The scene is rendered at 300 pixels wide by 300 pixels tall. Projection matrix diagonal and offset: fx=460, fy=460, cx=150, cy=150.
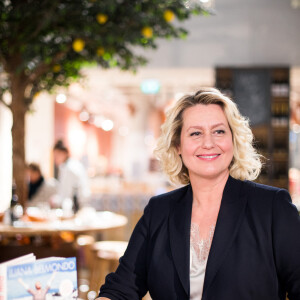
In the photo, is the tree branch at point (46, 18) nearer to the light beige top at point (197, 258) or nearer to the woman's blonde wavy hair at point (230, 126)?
the woman's blonde wavy hair at point (230, 126)

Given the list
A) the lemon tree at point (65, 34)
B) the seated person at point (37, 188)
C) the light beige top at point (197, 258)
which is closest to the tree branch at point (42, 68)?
the lemon tree at point (65, 34)

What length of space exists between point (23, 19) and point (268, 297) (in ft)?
8.90

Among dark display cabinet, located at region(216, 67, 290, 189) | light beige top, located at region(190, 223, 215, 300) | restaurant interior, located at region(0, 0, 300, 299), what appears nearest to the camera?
light beige top, located at region(190, 223, 215, 300)

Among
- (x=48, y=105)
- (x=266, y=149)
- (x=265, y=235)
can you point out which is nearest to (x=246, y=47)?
(x=266, y=149)

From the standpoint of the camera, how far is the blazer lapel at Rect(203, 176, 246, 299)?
1586 mm

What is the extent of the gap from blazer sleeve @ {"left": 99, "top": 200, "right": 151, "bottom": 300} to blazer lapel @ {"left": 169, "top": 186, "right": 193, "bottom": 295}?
12 centimetres

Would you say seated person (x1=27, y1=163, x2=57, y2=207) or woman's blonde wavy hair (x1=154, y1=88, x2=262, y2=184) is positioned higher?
woman's blonde wavy hair (x1=154, y1=88, x2=262, y2=184)

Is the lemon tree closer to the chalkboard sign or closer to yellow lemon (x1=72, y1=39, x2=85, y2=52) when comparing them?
yellow lemon (x1=72, y1=39, x2=85, y2=52)

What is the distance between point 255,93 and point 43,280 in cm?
744

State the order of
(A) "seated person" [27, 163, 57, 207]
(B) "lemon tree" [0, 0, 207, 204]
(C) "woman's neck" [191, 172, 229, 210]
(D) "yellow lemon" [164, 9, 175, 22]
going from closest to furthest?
1. (C) "woman's neck" [191, 172, 229, 210]
2. (B) "lemon tree" [0, 0, 207, 204]
3. (D) "yellow lemon" [164, 9, 175, 22]
4. (A) "seated person" [27, 163, 57, 207]

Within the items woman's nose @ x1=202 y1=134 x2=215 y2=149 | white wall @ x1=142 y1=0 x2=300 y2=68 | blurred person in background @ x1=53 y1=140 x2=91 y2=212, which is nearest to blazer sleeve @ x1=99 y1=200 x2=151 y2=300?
woman's nose @ x1=202 y1=134 x2=215 y2=149

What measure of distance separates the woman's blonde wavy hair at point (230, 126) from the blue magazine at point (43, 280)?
789 mm

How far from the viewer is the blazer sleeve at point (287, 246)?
5.05 ft

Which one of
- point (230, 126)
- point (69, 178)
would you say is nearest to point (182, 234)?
point (230, 126)
